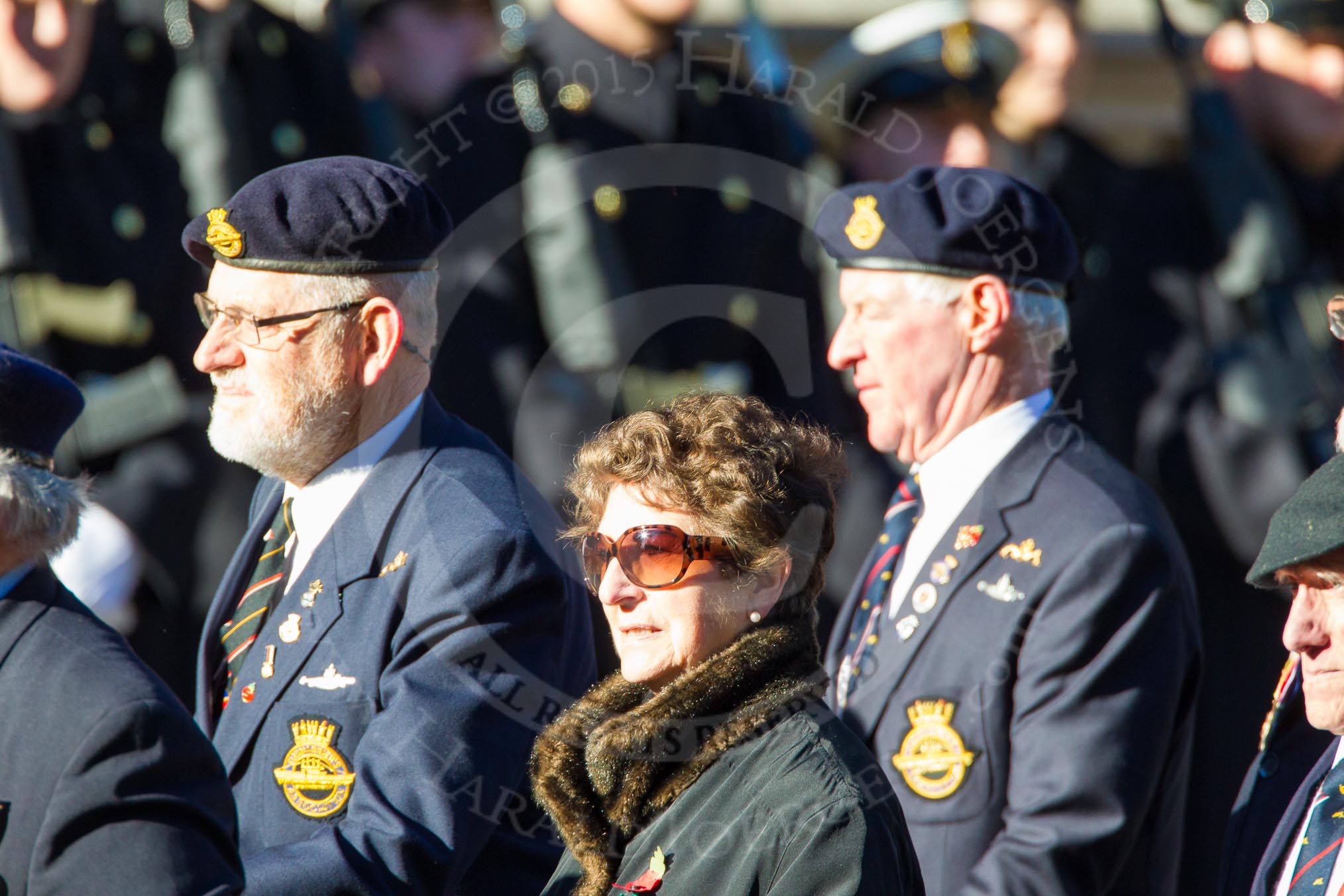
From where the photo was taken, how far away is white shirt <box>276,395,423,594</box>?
3527mm

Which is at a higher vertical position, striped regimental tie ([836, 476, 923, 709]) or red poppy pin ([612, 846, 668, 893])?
striped regimental tie ([836, 476, 923, 709])

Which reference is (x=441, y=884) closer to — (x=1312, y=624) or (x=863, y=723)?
(x=863, y=723)

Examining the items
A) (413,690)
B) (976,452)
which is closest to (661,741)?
(413,690)

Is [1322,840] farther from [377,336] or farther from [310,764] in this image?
Result: [377,336]

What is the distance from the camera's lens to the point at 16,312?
516 centimetres

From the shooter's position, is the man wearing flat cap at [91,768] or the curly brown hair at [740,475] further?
the curly brown hair at [740,475]

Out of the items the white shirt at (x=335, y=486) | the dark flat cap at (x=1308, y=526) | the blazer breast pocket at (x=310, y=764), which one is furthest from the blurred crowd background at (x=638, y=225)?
the dark flat cap at (x=1308, y=526)

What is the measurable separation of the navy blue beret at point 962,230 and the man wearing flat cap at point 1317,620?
1.18 m

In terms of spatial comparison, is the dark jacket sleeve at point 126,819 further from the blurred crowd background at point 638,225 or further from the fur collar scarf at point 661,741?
the blurred crowd background at point 638,225

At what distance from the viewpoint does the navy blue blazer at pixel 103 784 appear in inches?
101

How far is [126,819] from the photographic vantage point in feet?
8.44

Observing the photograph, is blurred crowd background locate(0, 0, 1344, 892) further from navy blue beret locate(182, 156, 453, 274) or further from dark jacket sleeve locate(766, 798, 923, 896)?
dark jacket sleeve locate(766, 798, 923, 896)

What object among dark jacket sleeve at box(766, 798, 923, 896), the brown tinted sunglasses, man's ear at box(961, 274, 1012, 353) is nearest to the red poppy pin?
dark jacket sleeve at box(766, 798, 923, 896)

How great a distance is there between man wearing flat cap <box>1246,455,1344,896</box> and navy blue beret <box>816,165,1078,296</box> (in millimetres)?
1177
